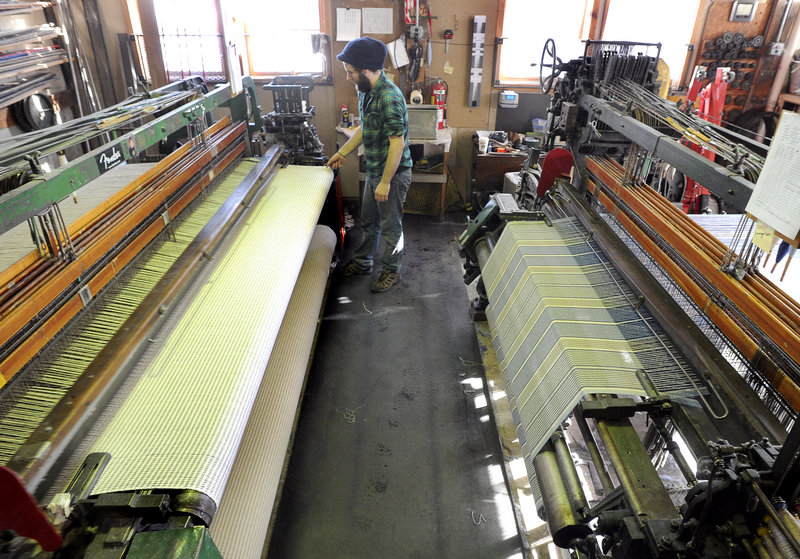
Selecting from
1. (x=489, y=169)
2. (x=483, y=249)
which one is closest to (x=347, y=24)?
(x=489, y=169)

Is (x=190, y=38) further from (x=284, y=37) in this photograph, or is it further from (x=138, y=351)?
(x=138, y=351)

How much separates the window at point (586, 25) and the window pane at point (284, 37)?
6.86 ft

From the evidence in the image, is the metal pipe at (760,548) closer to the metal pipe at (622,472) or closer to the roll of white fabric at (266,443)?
the metal pipe at (622,472)

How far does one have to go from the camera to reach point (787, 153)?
1.18m

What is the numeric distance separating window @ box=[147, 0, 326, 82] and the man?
230 cm

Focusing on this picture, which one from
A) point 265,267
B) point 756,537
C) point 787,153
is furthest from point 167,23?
point 756,537

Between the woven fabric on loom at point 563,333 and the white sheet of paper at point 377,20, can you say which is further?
the white sheet of paper at point 377,20

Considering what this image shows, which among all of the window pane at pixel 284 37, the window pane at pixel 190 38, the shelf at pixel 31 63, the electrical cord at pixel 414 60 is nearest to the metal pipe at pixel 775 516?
the shelf at pixel 31 63

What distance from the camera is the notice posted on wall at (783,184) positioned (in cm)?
114

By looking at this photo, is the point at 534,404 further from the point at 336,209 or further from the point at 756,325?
the point at 336,209

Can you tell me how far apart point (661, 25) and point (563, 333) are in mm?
5068

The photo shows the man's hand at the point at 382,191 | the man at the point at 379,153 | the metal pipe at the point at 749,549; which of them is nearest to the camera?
the metal pipe at the point at 749,549

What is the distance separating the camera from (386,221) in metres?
4.04

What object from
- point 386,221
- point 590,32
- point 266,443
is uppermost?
point 590,32
